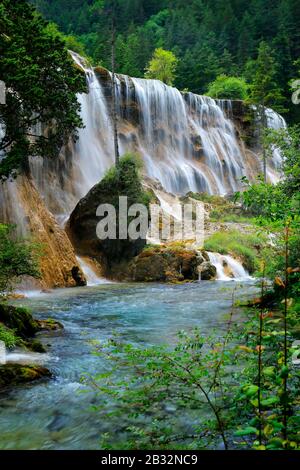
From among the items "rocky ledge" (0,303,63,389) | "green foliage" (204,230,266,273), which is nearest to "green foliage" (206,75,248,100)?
"green foliage" (204,230,266,273)

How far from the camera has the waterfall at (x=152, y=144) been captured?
25625mm

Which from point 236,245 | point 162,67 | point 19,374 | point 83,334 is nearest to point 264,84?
point 162,67

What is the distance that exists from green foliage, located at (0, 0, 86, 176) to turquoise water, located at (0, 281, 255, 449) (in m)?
4.76

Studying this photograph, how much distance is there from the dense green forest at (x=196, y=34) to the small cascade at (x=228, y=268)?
32190mm

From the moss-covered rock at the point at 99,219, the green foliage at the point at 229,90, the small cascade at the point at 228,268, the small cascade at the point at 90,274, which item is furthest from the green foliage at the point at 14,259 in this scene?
the green foliage at the point at 229,90

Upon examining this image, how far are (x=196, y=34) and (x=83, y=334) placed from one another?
6871 centimetres

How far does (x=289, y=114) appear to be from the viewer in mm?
52469

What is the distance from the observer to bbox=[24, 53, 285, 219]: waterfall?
25625 millimetres

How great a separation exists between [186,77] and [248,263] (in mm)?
39127

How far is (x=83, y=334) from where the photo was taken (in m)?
8.85

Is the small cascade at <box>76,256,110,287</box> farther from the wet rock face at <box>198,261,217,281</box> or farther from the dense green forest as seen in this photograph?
the dense green forest

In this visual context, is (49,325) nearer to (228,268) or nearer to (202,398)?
(202,398)

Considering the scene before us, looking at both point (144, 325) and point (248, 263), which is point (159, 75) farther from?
point (144, 325)
